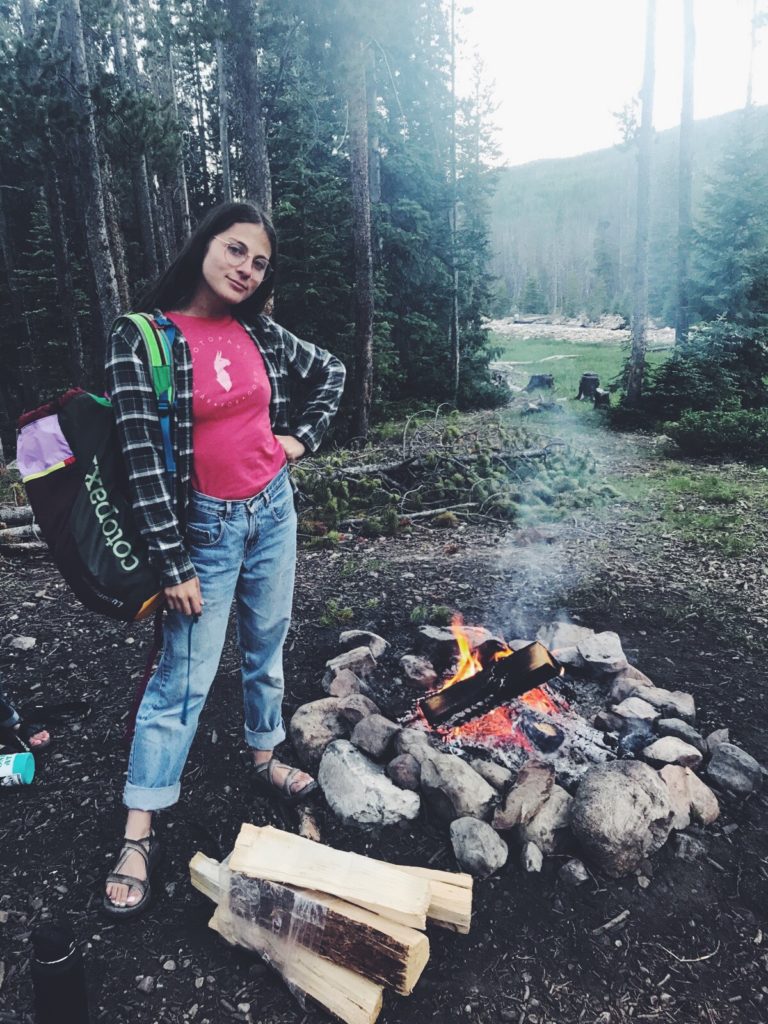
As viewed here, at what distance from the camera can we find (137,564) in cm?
212

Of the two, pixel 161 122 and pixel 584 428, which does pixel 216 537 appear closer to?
pixel 161 122

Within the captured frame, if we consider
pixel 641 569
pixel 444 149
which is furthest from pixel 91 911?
pixel 444 149

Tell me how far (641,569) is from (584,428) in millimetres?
9138

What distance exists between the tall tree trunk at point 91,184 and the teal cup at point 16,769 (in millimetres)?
7486

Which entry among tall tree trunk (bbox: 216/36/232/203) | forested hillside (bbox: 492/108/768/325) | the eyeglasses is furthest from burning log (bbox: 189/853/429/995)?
forested hillside (bbox: 492/108/768/325)

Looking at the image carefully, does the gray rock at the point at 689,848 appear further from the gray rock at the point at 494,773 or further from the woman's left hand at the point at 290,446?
the woman's left hand at the point at 290,446

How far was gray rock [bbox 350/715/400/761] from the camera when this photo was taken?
118 inches

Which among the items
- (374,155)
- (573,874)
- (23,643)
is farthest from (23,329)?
(573,874)

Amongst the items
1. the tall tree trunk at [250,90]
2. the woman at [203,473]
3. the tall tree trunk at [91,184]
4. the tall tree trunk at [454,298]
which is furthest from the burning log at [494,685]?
the tall tree trunk at [454,298]

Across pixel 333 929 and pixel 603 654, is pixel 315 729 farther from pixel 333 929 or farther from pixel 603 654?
pixel 603 654

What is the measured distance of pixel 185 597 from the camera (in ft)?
7.22

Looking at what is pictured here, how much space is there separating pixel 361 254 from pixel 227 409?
35.6ft

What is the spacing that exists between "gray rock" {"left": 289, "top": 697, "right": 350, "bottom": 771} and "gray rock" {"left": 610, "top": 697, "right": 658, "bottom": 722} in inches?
56.8

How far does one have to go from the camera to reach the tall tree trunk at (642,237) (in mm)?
13438
